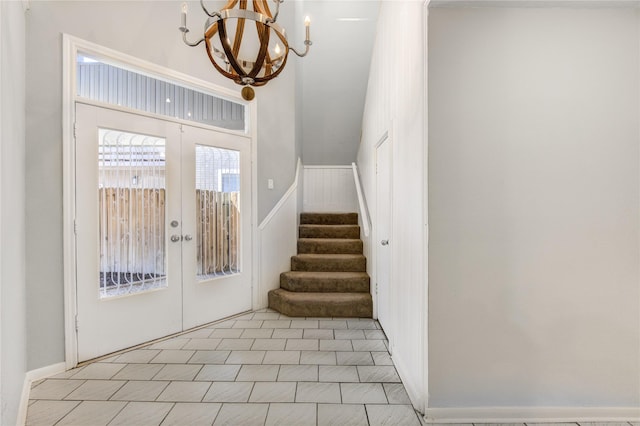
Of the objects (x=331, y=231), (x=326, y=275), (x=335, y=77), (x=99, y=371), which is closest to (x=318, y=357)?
(x=326, y=275)

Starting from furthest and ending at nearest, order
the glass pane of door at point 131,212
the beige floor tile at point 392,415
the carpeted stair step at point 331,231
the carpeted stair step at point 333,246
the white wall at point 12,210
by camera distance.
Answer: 1. the carpeted stair step at point 331,231
2. the carpeted stair step at point 333,246
3. the glass pane of door at point 131,212
4. the beige floor tile at point 392,415
5. the white wall at point 12,210

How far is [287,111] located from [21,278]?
310 cm

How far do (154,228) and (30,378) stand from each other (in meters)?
1.33

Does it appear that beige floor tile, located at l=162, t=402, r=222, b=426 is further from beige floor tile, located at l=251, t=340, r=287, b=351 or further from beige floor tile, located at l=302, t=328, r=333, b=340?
beige floor tile, located at l=302, t=328, r=333, b=340

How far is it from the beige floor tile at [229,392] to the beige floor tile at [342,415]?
1.70ft

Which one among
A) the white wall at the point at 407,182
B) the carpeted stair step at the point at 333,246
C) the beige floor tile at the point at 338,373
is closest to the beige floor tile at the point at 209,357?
the beige floor tile at the point at 338,373

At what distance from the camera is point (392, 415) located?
5.78 ft

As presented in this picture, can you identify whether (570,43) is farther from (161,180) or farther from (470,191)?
(161,180)

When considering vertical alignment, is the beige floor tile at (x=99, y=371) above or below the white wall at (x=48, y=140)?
below

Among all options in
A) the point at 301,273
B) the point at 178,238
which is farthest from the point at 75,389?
the point at 301,273

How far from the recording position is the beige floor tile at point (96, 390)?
1931mm

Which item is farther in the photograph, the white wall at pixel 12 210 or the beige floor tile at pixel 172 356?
the beige floor tile at pixel 172 356

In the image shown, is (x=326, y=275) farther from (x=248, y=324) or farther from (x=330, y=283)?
(x=248, y=324)

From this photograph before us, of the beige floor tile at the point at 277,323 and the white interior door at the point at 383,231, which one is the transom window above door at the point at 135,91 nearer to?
the white interior door at the point at 383,231
